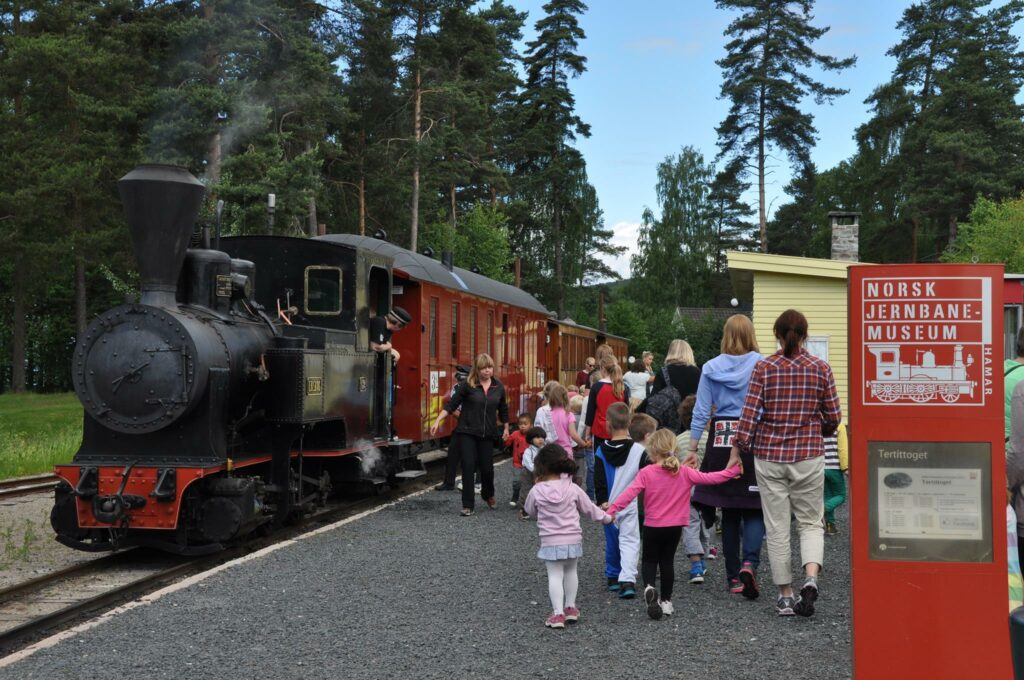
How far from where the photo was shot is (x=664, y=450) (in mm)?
6246

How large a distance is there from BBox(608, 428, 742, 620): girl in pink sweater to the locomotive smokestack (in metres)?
4.15

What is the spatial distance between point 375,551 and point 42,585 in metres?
2.48

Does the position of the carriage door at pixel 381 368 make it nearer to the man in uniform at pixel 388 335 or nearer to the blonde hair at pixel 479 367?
the man in uniform at pixel 388 335

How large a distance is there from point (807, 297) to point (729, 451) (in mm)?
10758

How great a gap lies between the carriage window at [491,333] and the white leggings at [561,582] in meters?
10.4

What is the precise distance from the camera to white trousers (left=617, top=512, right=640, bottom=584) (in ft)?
21.7

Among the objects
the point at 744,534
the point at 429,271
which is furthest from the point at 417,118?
the point at 744,534

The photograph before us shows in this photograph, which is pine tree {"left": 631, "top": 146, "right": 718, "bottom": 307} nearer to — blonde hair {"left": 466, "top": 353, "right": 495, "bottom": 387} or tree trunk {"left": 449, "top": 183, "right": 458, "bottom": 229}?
tree trunk {"left": 449, "top": 183, "right": 458, "bottom": 229}

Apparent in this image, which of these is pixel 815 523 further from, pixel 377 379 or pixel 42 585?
pixel 377 379

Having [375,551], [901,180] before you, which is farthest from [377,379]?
[901,180]

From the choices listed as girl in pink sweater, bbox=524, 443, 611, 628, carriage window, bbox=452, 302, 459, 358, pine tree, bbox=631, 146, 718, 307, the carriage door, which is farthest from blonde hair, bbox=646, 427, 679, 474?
pine tree, bbox=631, 146, 718, 307

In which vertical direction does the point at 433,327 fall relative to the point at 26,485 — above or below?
above

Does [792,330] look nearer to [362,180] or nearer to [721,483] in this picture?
[721,483]

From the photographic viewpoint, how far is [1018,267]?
118 feet
